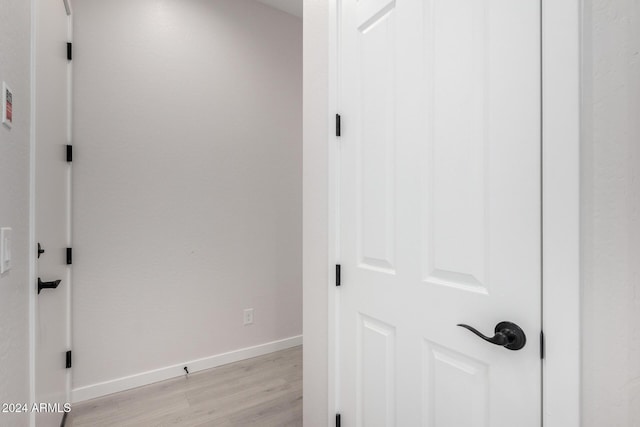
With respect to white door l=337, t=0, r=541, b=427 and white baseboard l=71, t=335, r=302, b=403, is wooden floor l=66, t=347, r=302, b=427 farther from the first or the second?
white door l=337, t=0, r=541, b=427

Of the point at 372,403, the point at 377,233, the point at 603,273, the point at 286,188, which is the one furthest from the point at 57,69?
the point at 603,273

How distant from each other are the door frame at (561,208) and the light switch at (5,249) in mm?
1421

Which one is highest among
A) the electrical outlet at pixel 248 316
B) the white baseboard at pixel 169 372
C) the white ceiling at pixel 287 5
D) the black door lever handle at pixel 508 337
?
the white ceiling at pixel 287 5

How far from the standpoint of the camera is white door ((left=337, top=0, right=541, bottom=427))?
0.76 m

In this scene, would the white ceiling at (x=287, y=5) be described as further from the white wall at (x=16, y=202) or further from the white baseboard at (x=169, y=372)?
the white baseboard at (x=169, y=372)

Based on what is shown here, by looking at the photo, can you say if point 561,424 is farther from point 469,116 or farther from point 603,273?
point 469,116

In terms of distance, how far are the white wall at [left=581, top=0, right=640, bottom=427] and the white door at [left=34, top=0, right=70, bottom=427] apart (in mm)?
1840

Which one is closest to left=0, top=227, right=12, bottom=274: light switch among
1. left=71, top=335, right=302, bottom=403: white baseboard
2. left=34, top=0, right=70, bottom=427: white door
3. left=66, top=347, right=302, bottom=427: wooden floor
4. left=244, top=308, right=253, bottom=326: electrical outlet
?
left=34, top=0, right=70, bottom=427: white door

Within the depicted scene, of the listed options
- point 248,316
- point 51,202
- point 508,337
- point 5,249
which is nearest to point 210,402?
point 248,316

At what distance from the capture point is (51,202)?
1595 millimetres

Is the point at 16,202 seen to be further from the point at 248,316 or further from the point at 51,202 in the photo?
the point at 248,316

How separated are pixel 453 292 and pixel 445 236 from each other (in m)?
0.17

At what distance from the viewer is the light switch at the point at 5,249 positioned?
86 cm

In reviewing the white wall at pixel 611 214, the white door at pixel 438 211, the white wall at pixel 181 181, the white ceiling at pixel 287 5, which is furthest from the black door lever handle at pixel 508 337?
the white ceiling at pixel 287 5
